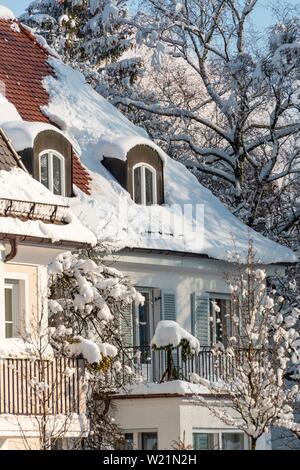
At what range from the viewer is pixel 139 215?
116 ft

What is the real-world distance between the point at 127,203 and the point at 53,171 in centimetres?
208

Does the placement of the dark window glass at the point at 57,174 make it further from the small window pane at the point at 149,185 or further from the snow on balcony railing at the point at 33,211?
the snow on balcony railing at the point at 33,211

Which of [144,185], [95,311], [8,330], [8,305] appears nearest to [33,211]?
[8,305]

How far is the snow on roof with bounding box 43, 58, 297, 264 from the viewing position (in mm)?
34188

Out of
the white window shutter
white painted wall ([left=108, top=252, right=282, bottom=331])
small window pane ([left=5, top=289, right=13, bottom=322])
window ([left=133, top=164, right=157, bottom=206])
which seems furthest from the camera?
window ([left=133, top=164, right=157, bottom=206])

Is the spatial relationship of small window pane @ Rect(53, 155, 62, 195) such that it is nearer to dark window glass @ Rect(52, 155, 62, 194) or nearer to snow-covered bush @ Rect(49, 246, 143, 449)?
dark window glass @ Rect(52, 155, 62, 194)

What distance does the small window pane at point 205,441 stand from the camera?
3300cm

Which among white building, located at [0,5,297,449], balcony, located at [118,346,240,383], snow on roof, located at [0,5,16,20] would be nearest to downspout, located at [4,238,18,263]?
white building, located at [0,5,297,449]

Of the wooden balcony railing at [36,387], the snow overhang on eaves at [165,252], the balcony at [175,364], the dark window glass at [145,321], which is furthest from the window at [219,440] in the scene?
the wooden balcony railing at [36,387]

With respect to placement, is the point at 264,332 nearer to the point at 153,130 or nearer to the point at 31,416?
the point at 31,416

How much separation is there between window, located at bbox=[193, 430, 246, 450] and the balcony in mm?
1047

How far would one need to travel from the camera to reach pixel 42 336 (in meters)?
27.1
